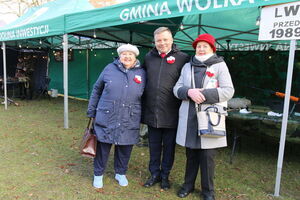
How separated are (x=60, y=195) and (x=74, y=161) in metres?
0.99

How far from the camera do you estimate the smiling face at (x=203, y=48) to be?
2.34 meters

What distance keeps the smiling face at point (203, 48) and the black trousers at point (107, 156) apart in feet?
4.22

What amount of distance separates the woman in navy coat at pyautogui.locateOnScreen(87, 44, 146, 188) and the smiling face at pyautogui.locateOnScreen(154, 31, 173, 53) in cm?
27

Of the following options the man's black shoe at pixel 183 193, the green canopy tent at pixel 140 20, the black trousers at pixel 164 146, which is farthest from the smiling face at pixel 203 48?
the man's black shoe at pixel 183 193

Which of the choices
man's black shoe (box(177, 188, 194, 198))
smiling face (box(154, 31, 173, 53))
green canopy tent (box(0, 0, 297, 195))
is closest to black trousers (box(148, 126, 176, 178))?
man's black shoe (box(177, 188, 194, 198))

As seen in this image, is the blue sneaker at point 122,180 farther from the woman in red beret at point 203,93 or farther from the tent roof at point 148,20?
the tent roof at point 148,20

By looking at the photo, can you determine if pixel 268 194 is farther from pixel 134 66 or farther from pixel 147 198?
pixel 134 66

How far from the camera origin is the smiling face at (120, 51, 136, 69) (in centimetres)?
260

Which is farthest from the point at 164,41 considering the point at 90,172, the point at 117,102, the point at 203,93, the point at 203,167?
the point at 90,172

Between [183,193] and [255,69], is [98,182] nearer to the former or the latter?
[183,193]

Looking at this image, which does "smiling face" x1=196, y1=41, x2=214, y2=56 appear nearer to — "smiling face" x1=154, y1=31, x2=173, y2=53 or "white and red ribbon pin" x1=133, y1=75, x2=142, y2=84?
"smiling face" x1=154, y1=31, x2=173, y2=53

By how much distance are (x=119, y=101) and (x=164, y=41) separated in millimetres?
756

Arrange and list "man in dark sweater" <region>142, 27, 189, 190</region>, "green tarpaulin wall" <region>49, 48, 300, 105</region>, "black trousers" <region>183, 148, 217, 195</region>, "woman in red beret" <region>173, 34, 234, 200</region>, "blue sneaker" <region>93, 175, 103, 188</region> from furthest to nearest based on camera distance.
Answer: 1. "green tarpaulin wall" <region>49, 48, 300, 105</region>
2. "blue sneaker" <region>93, 175, 103, 188</region>
3. "man in dark sweater" <region>142, 27, 189, 190</region>
4. "black trousers" <region>183, 148, 217, 195</region>
5. "woman in red beret" <region>173, 34, 234, 200</region>

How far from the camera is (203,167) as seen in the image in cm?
247
